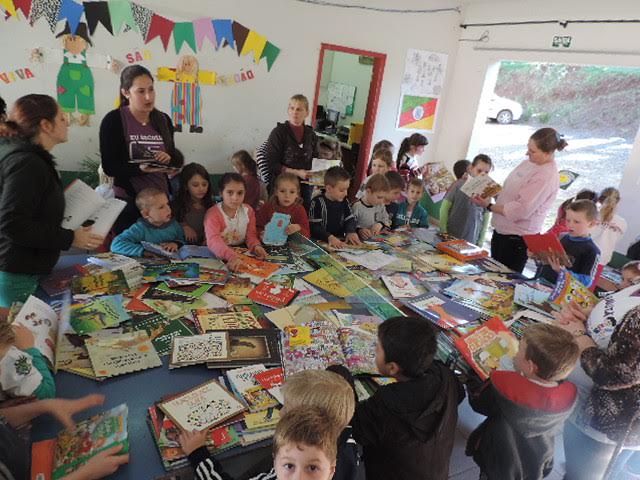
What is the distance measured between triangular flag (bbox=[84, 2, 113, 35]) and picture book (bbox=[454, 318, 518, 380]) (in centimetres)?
392

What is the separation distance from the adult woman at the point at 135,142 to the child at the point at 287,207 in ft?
2.14

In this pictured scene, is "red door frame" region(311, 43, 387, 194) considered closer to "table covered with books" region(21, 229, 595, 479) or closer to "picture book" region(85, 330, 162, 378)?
"table covered with books" region(21, 229, 595, 479)

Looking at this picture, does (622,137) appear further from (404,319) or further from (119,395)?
(119,395)

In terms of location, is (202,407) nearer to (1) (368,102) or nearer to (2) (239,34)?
(2) (239,34)

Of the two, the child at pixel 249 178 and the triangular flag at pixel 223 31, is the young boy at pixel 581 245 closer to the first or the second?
the child at pixel 249 178

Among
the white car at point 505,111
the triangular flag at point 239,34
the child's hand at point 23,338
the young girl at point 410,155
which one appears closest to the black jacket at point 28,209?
the child's hand at point 23,338

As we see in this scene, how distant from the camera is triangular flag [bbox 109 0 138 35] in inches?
152

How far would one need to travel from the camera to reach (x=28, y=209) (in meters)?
1.75

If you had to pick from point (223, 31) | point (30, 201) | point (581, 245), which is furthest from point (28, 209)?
point (223, 31)

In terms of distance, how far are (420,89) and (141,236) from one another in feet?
15.0

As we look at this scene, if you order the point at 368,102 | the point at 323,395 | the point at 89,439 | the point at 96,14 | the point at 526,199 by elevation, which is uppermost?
the point at 96,14

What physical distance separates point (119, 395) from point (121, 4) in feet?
12.1

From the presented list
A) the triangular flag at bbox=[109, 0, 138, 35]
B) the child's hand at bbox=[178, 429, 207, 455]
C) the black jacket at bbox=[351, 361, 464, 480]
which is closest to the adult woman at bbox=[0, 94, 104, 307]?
the child's hand at bbox=[178, 429, 207, 455]

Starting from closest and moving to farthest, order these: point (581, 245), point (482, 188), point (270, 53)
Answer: point (581, 245) → point (482, 188) → point (270, 53)
